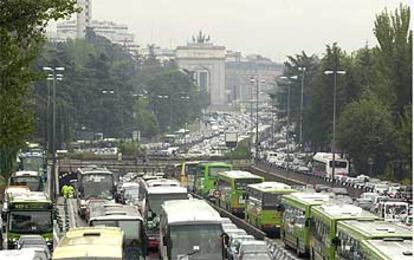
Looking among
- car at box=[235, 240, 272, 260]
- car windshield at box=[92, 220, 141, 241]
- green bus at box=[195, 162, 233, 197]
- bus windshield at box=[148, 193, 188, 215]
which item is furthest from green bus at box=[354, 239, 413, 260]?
green bus at box=[195, 162, 233, 197]

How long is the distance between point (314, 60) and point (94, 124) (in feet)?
73.3

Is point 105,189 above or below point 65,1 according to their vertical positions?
below

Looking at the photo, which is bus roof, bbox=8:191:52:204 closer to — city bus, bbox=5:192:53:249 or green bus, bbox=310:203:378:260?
city bus, bbox=5:192:53:249

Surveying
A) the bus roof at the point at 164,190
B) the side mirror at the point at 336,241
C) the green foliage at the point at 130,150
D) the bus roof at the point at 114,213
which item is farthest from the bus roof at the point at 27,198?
the green foliage at the point at 130,150

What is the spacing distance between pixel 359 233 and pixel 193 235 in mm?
4168

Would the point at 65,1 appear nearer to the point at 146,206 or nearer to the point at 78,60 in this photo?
the point at 146,206

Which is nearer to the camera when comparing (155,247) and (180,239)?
(180,239)

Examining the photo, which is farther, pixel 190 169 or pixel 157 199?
pixel 190 169

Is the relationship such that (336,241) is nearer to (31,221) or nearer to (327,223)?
(327,223)

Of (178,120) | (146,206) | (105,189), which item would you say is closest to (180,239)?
(146,206)

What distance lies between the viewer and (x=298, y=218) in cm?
3594

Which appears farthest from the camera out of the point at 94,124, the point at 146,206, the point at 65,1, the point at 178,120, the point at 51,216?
the point at 178,120

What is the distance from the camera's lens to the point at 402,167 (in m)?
74.6

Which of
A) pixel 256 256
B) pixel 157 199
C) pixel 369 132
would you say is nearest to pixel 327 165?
pixel 369 132
